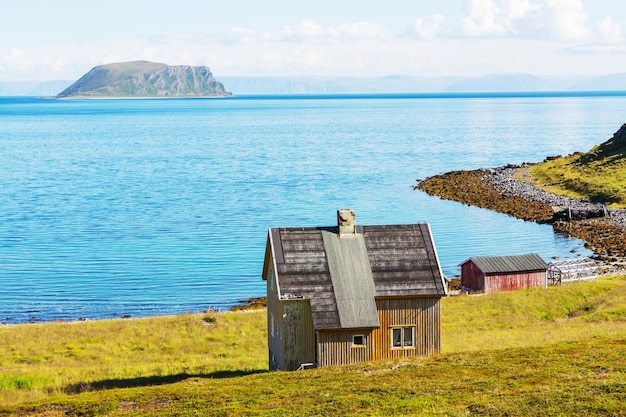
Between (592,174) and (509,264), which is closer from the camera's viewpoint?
(509,264)

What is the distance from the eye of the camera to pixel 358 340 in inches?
1335

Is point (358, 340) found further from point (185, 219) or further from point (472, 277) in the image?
point (185, 219)

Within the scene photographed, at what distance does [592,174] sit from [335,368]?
87.9 metres

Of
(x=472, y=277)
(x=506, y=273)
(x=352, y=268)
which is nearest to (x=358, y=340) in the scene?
(x=352, y=268)

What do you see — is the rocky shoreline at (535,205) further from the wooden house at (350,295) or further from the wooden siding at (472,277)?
the wooden house at (350,295)

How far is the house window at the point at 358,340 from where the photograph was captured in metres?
33.8

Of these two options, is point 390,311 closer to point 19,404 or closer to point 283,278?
point 283,278

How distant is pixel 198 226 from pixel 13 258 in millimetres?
21291

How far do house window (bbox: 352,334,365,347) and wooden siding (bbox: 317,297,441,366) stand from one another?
12 cm

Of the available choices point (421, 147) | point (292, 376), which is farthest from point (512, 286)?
point (421, 147)

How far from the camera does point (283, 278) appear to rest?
34.2m

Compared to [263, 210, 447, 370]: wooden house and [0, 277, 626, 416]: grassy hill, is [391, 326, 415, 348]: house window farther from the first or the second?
[0, 277, 626, 416]: grassy hill

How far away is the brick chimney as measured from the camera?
1403 inches

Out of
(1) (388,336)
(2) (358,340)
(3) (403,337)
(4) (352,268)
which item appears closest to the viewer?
(2) (358,340)
